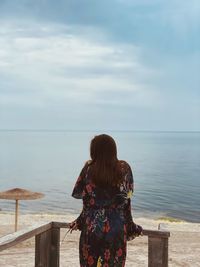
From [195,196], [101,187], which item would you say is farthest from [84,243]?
[195,196]

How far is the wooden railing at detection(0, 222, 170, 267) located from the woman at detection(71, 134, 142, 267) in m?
0.45

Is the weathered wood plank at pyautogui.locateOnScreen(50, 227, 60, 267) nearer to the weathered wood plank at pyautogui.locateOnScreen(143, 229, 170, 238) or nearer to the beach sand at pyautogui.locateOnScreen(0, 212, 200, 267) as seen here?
the weathered wood plank at pyautogui.locateOnScreen(143, 229, 170, 238)

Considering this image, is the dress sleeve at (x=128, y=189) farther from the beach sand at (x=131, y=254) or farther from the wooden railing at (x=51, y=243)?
the beach sand at (x=131, y=254)

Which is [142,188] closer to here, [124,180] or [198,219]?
[198,219]

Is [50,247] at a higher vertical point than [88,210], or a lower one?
lower

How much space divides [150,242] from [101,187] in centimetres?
88

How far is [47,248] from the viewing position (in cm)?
501

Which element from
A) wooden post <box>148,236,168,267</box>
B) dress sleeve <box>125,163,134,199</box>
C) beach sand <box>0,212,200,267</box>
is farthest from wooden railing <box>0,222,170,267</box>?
beach sand <box>0,212,200,267</box>

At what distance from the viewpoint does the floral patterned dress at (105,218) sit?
4.08 m

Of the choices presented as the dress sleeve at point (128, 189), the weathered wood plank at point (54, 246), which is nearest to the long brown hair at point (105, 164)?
the dress sleeve at point (128, 189)

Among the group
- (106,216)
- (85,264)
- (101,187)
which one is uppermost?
(101,187)

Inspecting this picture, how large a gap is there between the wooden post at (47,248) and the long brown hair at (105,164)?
1.20 m

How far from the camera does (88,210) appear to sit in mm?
4156

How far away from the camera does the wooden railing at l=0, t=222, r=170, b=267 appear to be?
4402 mm
